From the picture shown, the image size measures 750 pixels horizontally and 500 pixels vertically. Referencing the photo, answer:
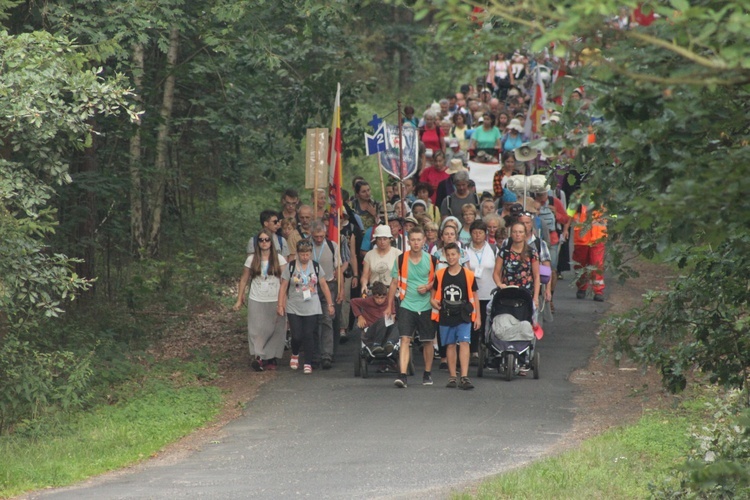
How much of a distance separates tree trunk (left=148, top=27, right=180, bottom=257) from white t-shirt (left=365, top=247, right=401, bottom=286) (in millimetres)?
5289

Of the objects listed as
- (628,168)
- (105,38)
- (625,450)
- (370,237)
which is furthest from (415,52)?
(628,168)

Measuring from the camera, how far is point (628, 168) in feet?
20.1

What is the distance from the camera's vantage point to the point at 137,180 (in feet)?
66.0

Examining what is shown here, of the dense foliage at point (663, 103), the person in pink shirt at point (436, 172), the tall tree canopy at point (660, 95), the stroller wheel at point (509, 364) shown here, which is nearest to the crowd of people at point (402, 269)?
the stroller wheel at point (509, 364)

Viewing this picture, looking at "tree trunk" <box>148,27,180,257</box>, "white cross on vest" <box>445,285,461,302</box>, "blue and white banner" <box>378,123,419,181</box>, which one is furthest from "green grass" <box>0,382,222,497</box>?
"tree trunk" <box>148,27,180,257</box>

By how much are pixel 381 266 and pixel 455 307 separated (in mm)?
1607

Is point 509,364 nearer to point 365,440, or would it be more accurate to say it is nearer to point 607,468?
point 365,440

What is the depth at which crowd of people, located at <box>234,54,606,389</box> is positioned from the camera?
14305mm

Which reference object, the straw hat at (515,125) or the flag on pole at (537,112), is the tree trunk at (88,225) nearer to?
the flag on pole at (537,112)

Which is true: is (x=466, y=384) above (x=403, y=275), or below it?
below

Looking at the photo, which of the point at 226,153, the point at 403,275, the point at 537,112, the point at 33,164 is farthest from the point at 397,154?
the point at 33,164

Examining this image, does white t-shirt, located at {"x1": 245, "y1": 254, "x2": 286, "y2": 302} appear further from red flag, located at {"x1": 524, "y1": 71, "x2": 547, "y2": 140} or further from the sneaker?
red flag, located at {"x1": 524, "y1": 71, "x2": 547, "y2": 140}

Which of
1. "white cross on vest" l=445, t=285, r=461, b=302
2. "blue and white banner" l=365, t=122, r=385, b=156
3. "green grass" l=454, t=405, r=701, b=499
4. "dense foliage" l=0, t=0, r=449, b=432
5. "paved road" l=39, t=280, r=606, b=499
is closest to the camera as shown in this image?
"green grass" l=454, t=405, r=701, b=499

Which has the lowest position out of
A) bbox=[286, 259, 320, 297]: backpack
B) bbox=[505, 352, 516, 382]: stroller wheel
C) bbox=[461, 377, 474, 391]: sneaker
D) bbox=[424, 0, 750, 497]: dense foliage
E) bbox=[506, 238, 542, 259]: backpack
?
bbox=[461, 377, 474, 391]: sneaker
